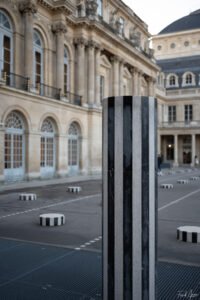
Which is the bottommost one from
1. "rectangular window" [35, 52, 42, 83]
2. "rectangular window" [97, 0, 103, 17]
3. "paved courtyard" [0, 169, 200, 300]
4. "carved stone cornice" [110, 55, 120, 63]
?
"paved courtyard" [0, 169, 200, 300]

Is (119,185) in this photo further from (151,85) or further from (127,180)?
(151,85)

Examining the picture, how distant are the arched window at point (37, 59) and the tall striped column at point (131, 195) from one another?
2107 cm

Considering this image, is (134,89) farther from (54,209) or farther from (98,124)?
(54,209)

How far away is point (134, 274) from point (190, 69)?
2220 inches

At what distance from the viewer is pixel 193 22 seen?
6519 centimetres

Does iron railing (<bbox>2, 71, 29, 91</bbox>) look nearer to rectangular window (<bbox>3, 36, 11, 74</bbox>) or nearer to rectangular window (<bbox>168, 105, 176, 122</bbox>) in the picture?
rectangular window (<bbox>3, 36, 11, 74</bbox>)

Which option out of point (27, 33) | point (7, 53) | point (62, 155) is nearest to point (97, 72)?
point (62, 155)

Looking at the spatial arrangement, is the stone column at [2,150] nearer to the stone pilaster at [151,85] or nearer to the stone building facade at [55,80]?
the stone building facade at [55,80]

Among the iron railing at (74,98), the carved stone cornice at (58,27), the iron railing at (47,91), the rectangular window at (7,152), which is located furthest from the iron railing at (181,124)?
the rectangular window at (7,152)

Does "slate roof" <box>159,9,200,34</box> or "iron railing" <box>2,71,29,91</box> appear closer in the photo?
"iron railing" <box>2,71,29,91</box>

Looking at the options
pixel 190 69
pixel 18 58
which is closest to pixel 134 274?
pixel 18 58

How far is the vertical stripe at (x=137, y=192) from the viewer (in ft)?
11.2

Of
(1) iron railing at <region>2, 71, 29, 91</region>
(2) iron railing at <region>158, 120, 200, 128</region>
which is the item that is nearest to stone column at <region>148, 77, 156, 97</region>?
(2) iron railing at <region>158, 120, 200, 128</region>

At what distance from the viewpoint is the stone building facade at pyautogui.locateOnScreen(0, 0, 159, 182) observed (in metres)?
21.2
